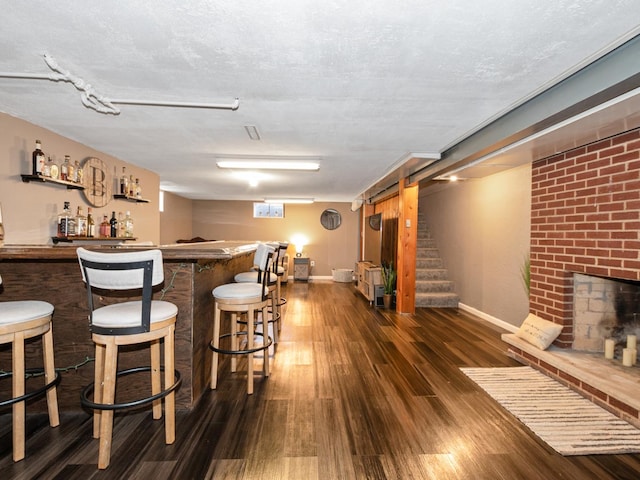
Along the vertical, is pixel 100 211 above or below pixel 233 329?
above

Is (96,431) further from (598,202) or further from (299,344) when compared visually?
(598,202)

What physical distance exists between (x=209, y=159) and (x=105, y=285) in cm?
317

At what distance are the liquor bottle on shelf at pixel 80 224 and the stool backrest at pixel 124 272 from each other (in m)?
2.30

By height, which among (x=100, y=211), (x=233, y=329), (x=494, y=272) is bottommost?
(x=233, y=329)

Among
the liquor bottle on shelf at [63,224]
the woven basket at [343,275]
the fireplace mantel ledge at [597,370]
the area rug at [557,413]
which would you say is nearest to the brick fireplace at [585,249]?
the fireplace mantel ledge at [597,370]

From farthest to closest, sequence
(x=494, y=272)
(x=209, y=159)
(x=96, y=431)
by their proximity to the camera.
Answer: (x=494, y=272) → (x=209, y=159) → (x=96, y=431)

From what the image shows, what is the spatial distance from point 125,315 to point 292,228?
7787 mm

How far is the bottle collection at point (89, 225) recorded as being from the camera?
3.38 m

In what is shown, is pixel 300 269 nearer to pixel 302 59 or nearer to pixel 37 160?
pixel 37 160

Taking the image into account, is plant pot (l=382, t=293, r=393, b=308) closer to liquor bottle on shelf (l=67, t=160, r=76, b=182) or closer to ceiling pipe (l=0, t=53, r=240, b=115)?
ceiling pipe (l=0, t=53, r=240, b=115)

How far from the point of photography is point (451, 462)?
1853mm

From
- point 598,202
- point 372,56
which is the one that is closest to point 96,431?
Result: point 372,56

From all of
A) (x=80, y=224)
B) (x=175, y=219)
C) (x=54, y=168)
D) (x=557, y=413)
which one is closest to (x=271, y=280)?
(x=80, y=224)

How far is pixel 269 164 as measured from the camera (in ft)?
14.8
